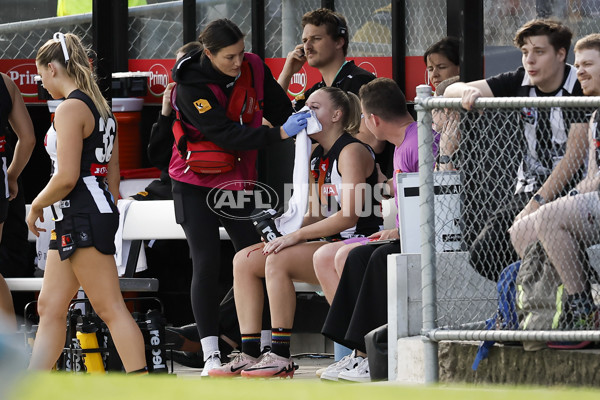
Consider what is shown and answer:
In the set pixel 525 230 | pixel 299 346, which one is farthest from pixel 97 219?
pixel 299 346

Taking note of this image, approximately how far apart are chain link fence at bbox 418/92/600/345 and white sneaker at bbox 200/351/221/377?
1687 mm

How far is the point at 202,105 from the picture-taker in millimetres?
6324

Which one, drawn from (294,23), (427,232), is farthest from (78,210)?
(294,23)

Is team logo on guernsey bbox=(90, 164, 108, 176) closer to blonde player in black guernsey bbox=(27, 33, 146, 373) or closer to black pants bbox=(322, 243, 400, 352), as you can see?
blonde player in black guernsey bbox=(27, 33, 146, 373)

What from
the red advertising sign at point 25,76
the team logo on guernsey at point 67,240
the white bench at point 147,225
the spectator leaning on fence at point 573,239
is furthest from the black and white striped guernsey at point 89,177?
the red advertising sign at point 25,76

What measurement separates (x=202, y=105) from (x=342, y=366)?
1559mm

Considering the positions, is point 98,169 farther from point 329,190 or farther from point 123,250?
point 123,250

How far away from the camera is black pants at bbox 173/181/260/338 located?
249 inches

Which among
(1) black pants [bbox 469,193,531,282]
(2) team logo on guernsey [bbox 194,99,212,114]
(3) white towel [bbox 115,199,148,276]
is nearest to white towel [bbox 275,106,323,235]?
(2) team logo on guernsey [bbox 194,99,212,114]

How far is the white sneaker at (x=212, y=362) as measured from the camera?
6.25m

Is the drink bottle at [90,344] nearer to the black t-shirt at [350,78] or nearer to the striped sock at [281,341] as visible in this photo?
the striped sock at [281,341]

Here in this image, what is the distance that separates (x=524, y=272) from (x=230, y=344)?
2.63 metres

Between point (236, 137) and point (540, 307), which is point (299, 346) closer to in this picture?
point (236, 137)

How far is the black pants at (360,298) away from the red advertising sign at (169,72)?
2.56 m
